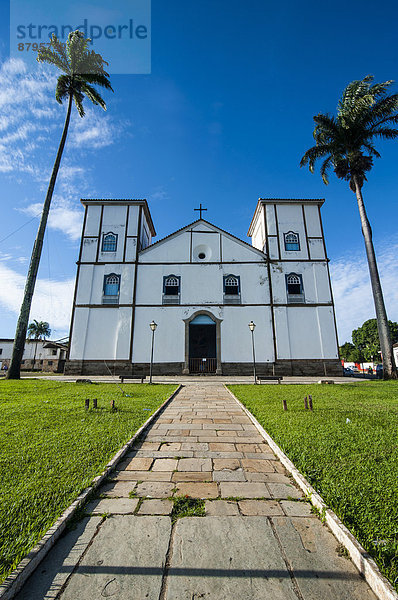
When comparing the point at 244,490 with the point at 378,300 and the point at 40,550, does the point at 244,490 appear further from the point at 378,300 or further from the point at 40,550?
the point at 378,300

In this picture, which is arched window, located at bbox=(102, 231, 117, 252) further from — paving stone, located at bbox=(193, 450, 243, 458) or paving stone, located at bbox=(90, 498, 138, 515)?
paving stone, located at bbox=(90, 498, 138, 515)

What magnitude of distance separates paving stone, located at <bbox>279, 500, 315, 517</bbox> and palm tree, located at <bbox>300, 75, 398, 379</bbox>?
15530 mm

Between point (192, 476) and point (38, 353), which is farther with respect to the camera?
point (38, 353)

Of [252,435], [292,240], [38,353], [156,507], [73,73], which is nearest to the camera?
[156,507]

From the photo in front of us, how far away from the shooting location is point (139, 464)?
3586 millimetres

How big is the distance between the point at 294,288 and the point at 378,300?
6574 millimetres

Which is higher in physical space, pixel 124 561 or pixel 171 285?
pixel 171 285

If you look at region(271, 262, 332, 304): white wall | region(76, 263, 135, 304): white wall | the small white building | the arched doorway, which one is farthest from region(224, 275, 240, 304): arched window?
the small white building

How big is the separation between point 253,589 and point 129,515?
4.00 feet

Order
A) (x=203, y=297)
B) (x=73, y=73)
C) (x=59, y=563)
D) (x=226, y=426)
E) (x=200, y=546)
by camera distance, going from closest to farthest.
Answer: (x=59, y=563) → (x=200, y=546) → (x=226, y=426) → (x=73, y=73) → (x=203, y=297)

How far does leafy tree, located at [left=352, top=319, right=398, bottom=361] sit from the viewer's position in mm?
58719

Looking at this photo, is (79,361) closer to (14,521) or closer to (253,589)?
(14,521)

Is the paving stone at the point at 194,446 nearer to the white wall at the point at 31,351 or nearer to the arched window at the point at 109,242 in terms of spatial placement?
the arched window at the point at 109,242

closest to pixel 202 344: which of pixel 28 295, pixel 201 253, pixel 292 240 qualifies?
pixel 201 253
